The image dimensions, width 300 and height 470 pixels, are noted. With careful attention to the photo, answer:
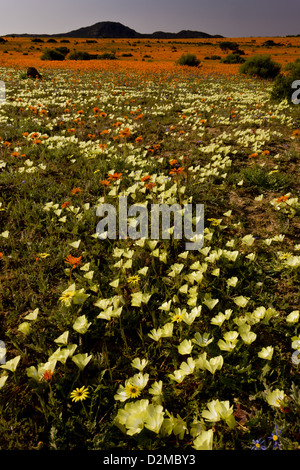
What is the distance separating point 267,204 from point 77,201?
11.0ft

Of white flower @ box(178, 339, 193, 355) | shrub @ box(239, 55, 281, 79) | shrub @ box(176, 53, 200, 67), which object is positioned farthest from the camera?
shrub @ box(176, 53, 200, 67)

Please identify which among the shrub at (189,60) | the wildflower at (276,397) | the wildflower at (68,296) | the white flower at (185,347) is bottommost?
the wildflower at (276,397)

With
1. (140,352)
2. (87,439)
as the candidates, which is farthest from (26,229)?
(87,439)

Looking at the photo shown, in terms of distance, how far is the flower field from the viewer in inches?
78.2

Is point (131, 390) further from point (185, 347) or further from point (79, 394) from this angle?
point (185, 347)

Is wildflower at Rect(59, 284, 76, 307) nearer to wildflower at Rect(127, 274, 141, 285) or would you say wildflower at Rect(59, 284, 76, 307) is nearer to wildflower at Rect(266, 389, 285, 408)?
wildflower at Rect(127, 274, 141, 285)

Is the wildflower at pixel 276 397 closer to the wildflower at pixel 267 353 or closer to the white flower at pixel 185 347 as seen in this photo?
the wildflower at pixel 267 353

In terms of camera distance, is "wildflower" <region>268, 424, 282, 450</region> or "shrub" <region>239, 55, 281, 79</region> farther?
"shrub" <region>239, 55, 281, 79</region>

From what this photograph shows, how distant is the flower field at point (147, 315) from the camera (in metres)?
1.99

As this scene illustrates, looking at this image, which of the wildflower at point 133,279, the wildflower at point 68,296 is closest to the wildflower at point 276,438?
the wildflower at point 133,279

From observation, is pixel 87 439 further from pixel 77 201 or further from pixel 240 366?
pixel 77 201

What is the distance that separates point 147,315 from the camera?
9.68ft

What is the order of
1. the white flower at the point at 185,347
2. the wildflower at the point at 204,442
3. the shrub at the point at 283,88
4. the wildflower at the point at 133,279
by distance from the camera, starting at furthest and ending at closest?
the shrub at the point at 283,88 → the wildflower at the point at 133,279 → the white flower at the point at 185,347 → the wildflower at the point at 204,442

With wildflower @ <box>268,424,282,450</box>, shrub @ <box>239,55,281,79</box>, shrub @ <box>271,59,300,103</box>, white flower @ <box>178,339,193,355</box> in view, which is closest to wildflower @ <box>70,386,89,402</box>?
white flower @ <box>178,339,193,355</box>
